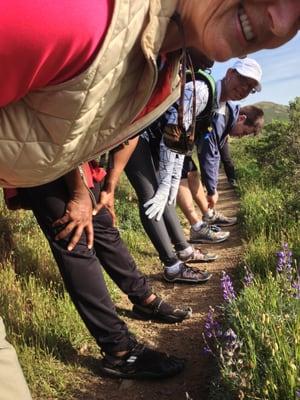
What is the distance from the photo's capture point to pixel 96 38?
1.33 metres

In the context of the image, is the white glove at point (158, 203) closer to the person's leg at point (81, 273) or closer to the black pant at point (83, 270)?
the black pant at point (83, 270)

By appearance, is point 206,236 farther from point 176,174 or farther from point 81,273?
point 81,273

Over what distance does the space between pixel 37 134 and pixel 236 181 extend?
9520 millimetres

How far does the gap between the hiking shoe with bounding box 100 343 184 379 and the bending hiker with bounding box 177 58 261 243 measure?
2.70 m

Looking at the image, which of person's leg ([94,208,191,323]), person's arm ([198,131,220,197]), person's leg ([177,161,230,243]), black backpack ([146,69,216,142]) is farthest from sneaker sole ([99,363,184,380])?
person's arm ([198,131,220,197])

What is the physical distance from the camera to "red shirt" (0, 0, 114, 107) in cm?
122

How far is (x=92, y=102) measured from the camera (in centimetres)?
147

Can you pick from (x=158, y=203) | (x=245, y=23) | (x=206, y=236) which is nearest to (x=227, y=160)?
(x=206, y=236)

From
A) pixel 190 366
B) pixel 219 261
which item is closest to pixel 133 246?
pixel 219 261

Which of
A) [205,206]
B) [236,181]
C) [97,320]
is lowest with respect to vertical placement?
[236,181]

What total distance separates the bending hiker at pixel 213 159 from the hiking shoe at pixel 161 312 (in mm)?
2057

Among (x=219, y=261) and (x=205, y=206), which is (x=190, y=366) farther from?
(x=205, y=206)

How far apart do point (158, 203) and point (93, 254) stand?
5.01 ft

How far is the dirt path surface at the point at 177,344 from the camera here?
3.06 meters
